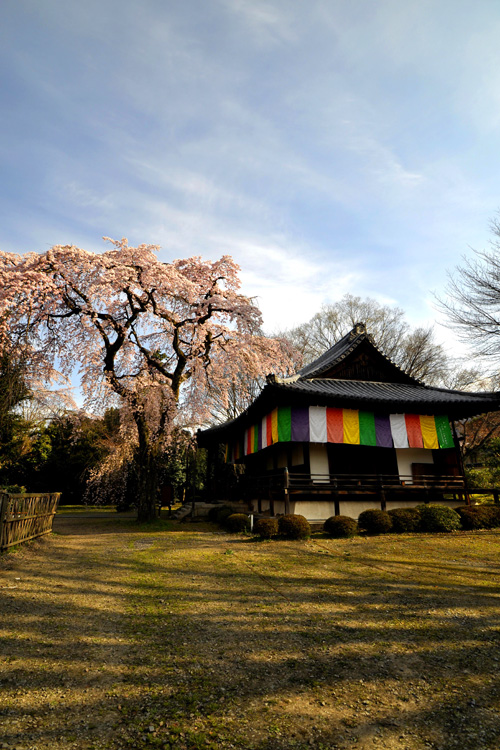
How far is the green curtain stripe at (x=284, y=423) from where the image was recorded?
49.1ft

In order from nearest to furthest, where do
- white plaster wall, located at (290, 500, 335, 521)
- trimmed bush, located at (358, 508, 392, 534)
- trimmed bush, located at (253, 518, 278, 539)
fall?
trimmed bush, located at (253, 518, 278, 539) < trimmed bush, located at (358, 508, 392, 534) < white plaster wall, located at (290, 500, 335, 521)

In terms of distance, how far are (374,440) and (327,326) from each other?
17.3 metres

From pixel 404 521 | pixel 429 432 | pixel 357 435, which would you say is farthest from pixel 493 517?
pixel 357 435

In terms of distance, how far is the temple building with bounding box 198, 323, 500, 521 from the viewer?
582 inches

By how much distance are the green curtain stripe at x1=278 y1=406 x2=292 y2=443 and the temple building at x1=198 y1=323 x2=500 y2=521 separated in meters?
0.04

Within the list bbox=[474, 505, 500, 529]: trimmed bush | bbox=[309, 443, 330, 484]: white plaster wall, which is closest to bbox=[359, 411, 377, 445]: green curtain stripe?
bbox=[309, 443, 330, 484]: white plaster wall

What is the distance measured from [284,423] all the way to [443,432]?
7239 mm

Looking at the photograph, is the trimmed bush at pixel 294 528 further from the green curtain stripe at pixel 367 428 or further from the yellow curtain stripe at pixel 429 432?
the yellow curtain stripe at pixel 429 432

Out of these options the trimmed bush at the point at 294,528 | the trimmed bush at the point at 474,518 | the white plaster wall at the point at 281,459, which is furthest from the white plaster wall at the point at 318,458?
the trimmed bush at the point at 474,518

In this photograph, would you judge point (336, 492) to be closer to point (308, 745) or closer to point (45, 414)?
point (308, 745)

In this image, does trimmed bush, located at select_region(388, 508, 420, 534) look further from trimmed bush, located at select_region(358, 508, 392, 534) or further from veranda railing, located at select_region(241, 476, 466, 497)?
veranda railing, located at select_region(241, 476, 466, 497)

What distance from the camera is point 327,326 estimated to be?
3170 cm

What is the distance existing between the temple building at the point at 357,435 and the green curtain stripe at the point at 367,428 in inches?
1.6

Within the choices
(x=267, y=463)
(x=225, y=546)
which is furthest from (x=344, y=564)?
(x=267, y=463)
